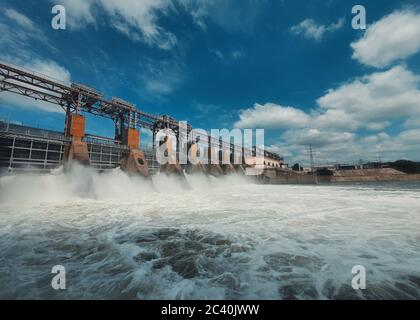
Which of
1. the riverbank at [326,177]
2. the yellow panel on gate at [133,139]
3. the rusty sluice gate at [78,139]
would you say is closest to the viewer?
the rusty sluice gate at [78,139]

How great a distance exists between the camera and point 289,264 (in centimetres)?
316

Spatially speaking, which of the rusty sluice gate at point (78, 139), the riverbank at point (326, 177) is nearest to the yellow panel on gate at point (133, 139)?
the rusty sluice gate at point (78, 139)

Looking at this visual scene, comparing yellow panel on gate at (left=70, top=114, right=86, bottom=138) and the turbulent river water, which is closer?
the turbulent river water

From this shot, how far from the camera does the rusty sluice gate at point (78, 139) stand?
12.8 metres

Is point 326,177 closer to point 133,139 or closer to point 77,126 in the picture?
point 133,139

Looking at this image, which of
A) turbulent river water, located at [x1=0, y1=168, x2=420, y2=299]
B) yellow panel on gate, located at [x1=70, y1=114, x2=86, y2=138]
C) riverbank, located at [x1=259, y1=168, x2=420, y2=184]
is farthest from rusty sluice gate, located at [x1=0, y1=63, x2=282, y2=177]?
riverbank, located at [x1=259, y1=168, x2=420, y2=184]

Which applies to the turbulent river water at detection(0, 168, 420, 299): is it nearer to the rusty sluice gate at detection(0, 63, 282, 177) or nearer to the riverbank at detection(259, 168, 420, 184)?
the rusty sluice gate at detection(0, 63, 282, 177)

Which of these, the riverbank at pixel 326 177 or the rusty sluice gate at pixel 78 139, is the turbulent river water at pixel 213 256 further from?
the riverbank at pixel 326 177

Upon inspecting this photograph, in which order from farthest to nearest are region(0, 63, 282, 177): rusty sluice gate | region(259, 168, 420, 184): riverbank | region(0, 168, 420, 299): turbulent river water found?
region(259, 168, 420, 184): riverbank, region(0, 63, 282, 177): rusty sluice gate, region(0, 168, 420, 299): turbulent river water

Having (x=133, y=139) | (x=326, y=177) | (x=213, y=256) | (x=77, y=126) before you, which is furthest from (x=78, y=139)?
(x=326, y=177)

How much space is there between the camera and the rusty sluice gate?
12.8 meters
